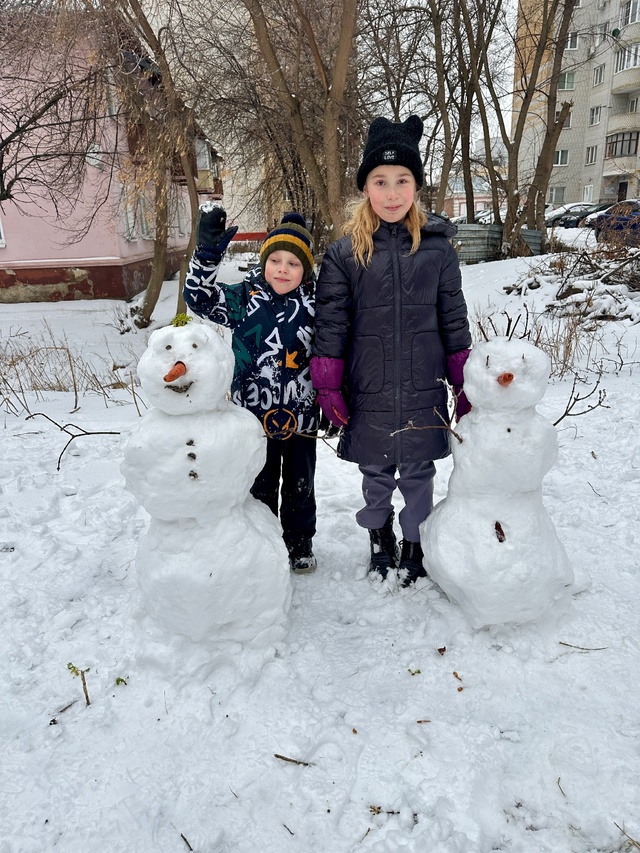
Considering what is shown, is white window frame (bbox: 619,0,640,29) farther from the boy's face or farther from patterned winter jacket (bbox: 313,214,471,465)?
the boy's face

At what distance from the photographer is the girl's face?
195cm

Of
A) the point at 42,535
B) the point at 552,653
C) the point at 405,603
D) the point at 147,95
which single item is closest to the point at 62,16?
the point at 147,95

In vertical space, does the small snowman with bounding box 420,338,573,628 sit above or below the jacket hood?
below

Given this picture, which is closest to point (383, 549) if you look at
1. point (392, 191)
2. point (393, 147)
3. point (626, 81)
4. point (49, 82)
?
point (392, 191)

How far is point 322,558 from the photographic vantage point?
2.49 meters

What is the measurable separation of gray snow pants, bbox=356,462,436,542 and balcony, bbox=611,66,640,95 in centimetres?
3105

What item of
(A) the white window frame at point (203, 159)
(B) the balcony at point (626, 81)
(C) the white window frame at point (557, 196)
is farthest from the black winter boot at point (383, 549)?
(C) the white window frame at point (557, 196)

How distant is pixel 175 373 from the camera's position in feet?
5.19

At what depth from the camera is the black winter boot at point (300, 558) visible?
2367 millimetres

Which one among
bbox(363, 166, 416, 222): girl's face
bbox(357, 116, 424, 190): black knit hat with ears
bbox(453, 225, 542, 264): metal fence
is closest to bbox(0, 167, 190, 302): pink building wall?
bbox(453, 225, 542, 264): metal fence

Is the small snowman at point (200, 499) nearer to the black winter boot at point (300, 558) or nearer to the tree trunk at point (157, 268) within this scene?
the black winter boot at point (300, 558)

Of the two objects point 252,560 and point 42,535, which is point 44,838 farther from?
point 42,535

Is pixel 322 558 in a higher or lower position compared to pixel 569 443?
lower

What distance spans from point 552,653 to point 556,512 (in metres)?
1.01
